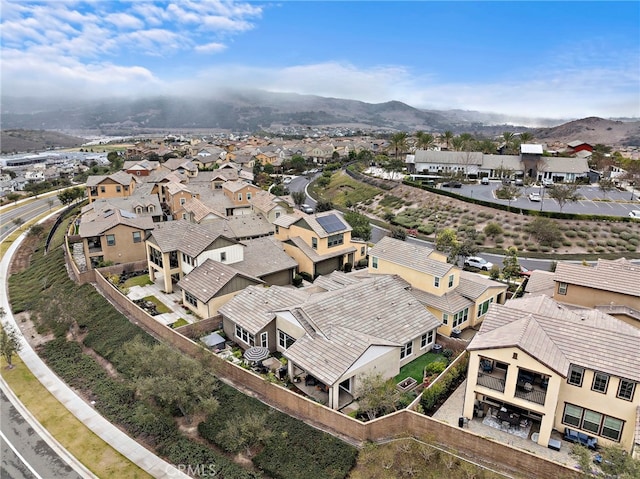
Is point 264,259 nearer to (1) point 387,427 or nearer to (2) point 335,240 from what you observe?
(2) point 335,240

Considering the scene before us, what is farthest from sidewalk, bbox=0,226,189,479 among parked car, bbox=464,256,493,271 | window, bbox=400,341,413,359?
parked car, bbox=464,256,493,271

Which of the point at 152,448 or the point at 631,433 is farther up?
the point at 631,433

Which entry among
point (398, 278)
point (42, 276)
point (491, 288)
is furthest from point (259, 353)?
point (42, 276)

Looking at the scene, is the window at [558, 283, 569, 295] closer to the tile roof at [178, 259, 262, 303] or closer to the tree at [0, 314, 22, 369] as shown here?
the tile roof at [178, 259, 262, 303]

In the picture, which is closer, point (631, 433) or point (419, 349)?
point (631, 433)

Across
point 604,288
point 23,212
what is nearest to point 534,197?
point 604,288

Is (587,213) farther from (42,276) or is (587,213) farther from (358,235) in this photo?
(42,276)
